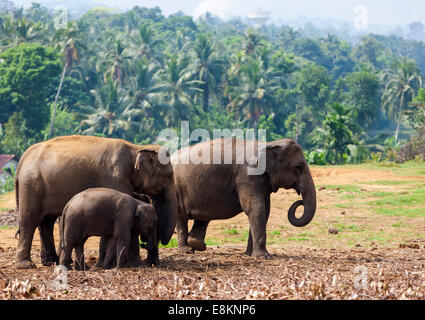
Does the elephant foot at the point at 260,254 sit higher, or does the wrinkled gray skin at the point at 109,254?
the wrinkled gray skin at the point at 109,254

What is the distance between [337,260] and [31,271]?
4.88 meters

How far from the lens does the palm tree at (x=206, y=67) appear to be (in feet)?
235

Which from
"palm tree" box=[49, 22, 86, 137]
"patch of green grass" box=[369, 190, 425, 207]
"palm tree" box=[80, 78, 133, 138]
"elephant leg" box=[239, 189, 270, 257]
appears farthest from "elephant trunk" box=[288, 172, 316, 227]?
"palm tree" box=[49, 22, 86, 137]

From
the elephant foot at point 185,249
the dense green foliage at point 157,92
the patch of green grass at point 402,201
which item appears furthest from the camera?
the dense green foliage at point 157,92

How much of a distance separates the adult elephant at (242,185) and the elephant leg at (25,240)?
3047 mm

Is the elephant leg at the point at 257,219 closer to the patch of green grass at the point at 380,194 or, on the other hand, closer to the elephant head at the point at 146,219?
the elephant head at the point at 146,219

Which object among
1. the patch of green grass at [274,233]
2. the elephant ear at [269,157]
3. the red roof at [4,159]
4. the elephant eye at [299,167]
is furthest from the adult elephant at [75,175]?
the red roof at [4,159]

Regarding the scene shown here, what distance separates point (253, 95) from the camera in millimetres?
67062

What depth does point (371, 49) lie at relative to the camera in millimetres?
125250

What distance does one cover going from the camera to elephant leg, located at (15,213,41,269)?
1117 centimetres

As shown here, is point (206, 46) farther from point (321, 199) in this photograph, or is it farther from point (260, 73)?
point (321, 199)

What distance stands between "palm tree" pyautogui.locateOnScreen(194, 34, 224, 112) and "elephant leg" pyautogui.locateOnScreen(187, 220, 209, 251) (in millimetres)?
58484

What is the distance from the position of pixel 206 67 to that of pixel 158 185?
61315 millimetres
